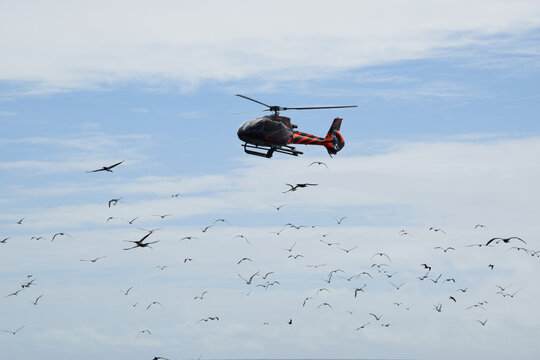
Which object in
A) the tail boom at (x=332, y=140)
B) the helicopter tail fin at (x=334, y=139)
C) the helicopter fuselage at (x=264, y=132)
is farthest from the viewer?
the helicopter tail fin at (x=334, y=139)

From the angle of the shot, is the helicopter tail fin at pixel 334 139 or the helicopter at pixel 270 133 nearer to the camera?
the helicopter at pixel 270 133

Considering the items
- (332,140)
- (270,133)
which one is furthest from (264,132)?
(332,140)

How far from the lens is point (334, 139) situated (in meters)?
84.9

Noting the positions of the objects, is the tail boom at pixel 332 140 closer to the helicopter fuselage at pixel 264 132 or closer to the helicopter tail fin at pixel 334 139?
the helicopter tail fin at pixel 334 139

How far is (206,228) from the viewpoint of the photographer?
58.0 metres

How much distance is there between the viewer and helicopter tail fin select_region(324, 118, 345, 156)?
83625mm

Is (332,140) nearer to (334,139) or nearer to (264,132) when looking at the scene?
(334,139)

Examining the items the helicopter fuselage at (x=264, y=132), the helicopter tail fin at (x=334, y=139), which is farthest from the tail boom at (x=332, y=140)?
the helicopter fuselage at (x=264, y=132)

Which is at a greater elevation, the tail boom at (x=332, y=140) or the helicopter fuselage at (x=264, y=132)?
the helicopter fuselage at (x=264, y=132)

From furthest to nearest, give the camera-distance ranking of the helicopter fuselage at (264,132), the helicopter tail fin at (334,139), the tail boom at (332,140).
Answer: the helicopter tail fin at (334,139), the tail boom at (332,140), the helicopter fuselage at (264,132)

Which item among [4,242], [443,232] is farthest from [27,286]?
[443,232]

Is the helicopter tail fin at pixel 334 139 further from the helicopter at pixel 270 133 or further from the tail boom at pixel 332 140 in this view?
the helicopter at pixel 270 133

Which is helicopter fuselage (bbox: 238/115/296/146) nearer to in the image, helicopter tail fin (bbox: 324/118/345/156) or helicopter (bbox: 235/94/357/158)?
helicopter (bbox: 235/94/357/158)

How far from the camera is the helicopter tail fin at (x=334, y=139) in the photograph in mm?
83625
